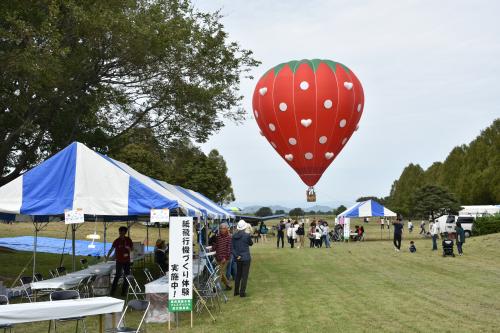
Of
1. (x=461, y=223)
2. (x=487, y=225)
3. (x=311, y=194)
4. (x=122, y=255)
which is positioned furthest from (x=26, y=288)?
(x=461, y=223)

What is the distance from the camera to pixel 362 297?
40.7ft

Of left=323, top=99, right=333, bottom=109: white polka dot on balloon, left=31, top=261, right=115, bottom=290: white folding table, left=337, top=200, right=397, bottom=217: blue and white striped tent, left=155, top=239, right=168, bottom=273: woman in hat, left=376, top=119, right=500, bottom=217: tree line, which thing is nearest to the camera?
left=31, top=261, right=115, bottom=290: white folding table

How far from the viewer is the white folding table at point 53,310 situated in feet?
20.1

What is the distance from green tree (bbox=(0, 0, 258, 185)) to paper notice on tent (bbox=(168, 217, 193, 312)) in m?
6.23

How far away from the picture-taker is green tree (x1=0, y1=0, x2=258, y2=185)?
14367 millimetres

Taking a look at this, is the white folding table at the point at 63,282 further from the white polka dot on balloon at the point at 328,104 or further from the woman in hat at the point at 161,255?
the white polka dot on balloon at the point at 328,104

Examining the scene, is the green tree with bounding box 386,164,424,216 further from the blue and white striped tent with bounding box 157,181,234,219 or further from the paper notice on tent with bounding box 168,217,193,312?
the paper notice on tent with bounding box 168,217,193,312

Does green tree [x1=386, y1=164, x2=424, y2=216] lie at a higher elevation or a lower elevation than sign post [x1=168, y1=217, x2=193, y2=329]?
higher

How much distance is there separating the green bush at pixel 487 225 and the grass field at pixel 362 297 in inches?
505

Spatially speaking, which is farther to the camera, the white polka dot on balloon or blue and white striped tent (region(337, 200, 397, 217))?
blue and white striped tent (region(337, 200, 397, 217))

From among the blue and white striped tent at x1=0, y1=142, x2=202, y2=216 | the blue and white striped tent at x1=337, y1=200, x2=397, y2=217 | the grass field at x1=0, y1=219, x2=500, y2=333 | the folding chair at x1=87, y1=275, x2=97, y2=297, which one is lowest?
the grass field at x1=0, y1=219, x2=500, y2=333

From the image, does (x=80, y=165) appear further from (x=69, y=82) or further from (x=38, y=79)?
(x=69, y=82)

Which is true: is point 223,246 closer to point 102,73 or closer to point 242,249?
point 242,249

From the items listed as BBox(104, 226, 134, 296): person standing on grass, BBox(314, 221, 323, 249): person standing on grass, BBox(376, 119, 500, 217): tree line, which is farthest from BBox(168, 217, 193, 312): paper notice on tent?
BBox(376, 119, 500, 217): tree line
